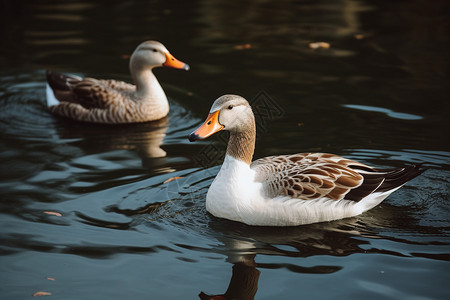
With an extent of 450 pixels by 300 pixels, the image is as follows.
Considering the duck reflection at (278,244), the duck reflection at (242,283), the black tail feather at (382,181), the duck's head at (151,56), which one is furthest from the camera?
the duck's head at (151,56)

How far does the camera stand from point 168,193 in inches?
334

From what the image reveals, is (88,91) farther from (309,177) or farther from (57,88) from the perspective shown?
(309,177)

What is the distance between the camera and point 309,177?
24.6ft

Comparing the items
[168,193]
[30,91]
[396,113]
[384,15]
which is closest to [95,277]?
[168,193]

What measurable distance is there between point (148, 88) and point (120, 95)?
1.75ft

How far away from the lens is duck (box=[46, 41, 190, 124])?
38.0 ft

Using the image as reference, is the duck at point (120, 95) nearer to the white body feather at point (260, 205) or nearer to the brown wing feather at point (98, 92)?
the brown wing feather at point (98, 92)

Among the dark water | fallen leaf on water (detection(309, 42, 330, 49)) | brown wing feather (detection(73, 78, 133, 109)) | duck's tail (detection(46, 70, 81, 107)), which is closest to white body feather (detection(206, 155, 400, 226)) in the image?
the dark water

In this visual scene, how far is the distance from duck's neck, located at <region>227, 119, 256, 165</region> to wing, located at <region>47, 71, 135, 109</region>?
14.8 feet

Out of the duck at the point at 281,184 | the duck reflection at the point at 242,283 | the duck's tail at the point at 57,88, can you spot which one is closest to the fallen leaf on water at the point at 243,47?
the duck's tail at the point at 57,88

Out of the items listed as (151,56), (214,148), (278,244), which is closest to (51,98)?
(151,56)

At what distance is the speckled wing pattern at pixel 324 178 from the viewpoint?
7438mm

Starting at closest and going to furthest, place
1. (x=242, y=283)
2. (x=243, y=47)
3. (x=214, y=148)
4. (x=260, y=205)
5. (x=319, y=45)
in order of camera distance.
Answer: (x=242, y=283)
(x=260, y=205)
(x=214, y=148)
(x=319, y=45)
(x=243, y=47)

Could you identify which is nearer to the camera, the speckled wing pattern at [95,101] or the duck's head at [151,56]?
the speckled wing pattern at [95,101]
